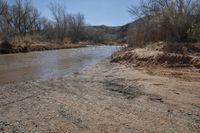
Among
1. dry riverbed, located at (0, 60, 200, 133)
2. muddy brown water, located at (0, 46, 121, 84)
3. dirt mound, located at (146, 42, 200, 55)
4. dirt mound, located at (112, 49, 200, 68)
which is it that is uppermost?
dirt mound, located at (146, 42, 200, 55)

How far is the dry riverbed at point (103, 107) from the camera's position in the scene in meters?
6.67

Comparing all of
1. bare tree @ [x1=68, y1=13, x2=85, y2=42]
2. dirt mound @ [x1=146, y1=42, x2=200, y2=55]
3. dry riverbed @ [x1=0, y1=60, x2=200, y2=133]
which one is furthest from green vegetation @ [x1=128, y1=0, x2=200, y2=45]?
bare tree @ [x1=68, y1=13, x2=85, y2=42]

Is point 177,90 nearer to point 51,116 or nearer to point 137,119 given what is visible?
point 137,119

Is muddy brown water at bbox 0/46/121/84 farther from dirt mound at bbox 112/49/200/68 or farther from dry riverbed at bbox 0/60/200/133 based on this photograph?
dry riverbed at bbox 0/60/200/133

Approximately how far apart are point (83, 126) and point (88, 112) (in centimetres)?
104

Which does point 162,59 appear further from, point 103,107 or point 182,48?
point 103,107

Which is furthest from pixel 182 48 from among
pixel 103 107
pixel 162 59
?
pixel 103 107

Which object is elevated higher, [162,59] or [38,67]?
[162,59]

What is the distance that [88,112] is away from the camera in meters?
7.73

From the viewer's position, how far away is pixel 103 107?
26.8 feet

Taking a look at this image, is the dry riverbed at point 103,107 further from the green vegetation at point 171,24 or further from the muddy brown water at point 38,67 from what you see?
the green vegetation at point 171,24

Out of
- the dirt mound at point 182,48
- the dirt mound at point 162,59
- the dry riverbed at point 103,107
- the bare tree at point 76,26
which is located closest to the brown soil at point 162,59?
the dirt mound at point 162,59

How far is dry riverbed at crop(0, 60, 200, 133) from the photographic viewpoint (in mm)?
6668

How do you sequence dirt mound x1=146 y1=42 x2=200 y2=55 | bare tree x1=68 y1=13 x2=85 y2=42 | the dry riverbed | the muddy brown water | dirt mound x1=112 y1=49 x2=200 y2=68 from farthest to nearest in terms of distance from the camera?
bare tree x1=68 y1=13 x2=85 y2=42 < dirt mound x1=146 y1=42 x2=200 y2=55 < the muddy brown water < dirt mound x1=112 y1=49 x2=200 y2=68 < the dry riverbed
